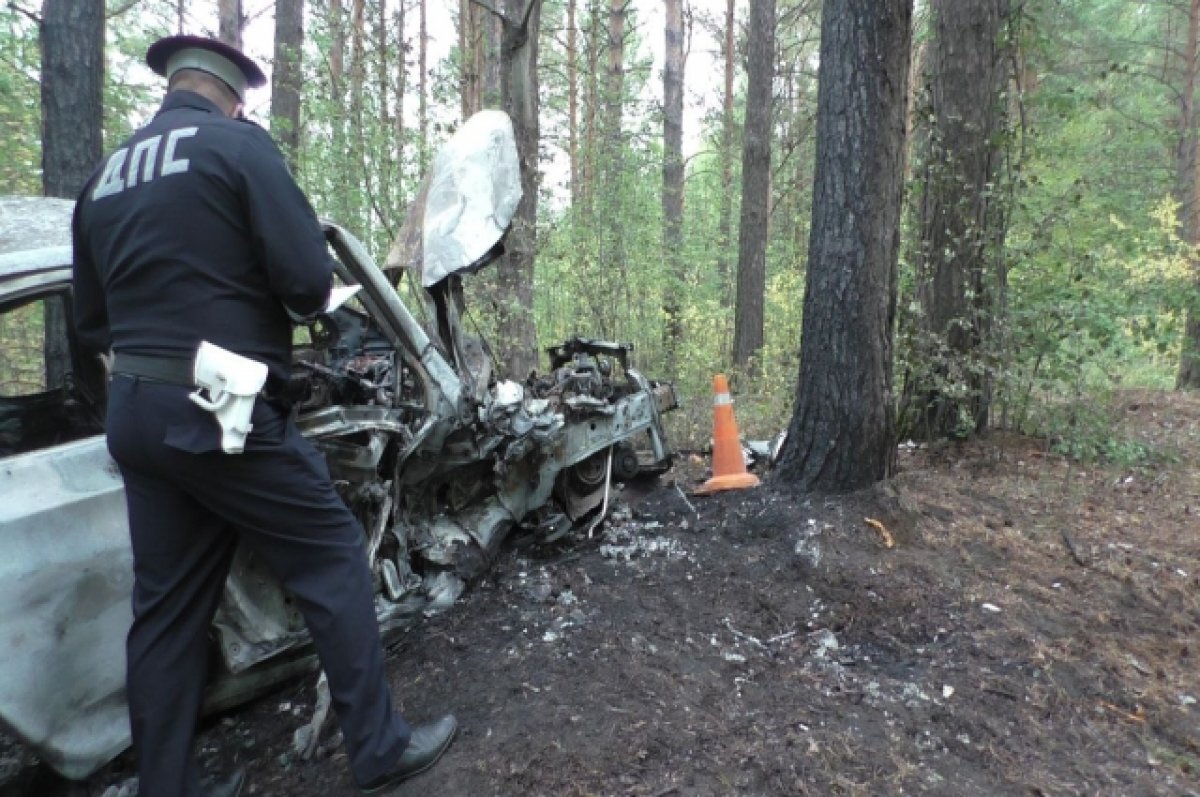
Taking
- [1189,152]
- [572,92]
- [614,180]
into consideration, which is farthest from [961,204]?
[572,92]

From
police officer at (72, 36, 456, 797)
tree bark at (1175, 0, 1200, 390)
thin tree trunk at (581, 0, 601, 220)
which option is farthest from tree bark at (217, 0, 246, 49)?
tree bark at (1175, 0, 1200, 390)

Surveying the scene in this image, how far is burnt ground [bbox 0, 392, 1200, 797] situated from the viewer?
221cm

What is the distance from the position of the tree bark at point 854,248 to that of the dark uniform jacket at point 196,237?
307cm

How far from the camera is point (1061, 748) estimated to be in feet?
7.72

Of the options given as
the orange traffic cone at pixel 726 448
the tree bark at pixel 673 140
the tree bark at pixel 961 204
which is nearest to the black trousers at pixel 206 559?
the orange traffic cone at pixel 726 448

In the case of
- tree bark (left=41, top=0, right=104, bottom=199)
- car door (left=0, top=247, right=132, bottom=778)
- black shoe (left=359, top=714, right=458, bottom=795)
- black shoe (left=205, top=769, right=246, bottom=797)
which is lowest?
black shoe (left=205, top=769, right=246, bottom=797)

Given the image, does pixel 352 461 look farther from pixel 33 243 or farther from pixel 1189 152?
pixel 1189 152

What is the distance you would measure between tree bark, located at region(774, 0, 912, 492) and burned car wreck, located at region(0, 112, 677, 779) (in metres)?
1.14

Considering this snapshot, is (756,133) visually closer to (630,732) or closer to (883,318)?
(883,318)

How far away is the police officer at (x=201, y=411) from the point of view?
1901 mm

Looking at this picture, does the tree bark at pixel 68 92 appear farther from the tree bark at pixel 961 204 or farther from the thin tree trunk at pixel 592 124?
the thin tree trunk at pixel 592 124

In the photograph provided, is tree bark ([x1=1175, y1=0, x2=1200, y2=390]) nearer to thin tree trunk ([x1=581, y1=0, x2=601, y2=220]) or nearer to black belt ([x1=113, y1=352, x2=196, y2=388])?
thin tree trunk ([x1=581, y1=0, x2=601, y2=220])

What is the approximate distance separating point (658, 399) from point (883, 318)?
147cm

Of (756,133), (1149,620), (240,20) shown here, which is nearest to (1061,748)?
(1149,620)
